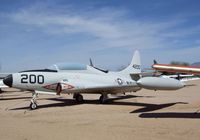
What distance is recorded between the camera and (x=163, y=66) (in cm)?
977

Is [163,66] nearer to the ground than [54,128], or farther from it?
farther from it

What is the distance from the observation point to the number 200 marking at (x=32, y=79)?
605 inches

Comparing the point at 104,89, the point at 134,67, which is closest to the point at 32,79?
the point at 104,89

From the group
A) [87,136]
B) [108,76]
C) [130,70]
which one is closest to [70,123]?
[87,136]

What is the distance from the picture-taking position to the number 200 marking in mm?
15375

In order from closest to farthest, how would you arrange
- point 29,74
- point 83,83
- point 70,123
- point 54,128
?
point 54,128
point 70,123
point 29,74
point 83,83

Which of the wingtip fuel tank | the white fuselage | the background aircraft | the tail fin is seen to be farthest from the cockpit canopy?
the background aircraft

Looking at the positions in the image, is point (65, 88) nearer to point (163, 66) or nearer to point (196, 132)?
point (163, 66)

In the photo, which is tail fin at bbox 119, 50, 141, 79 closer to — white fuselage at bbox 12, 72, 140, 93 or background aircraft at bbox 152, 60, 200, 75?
white fuselage at bbox 12, 72, 140, 93

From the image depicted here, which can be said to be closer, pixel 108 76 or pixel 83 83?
pixel 83 83

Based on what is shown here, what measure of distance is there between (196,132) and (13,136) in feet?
16.6

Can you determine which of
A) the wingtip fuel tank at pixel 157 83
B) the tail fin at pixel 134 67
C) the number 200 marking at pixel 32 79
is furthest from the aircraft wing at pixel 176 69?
the tail fin at pixel 134 67

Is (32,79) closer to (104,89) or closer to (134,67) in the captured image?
(104,89)

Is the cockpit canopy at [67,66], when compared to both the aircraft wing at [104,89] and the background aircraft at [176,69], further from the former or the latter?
the background aircraft at [176,69]
